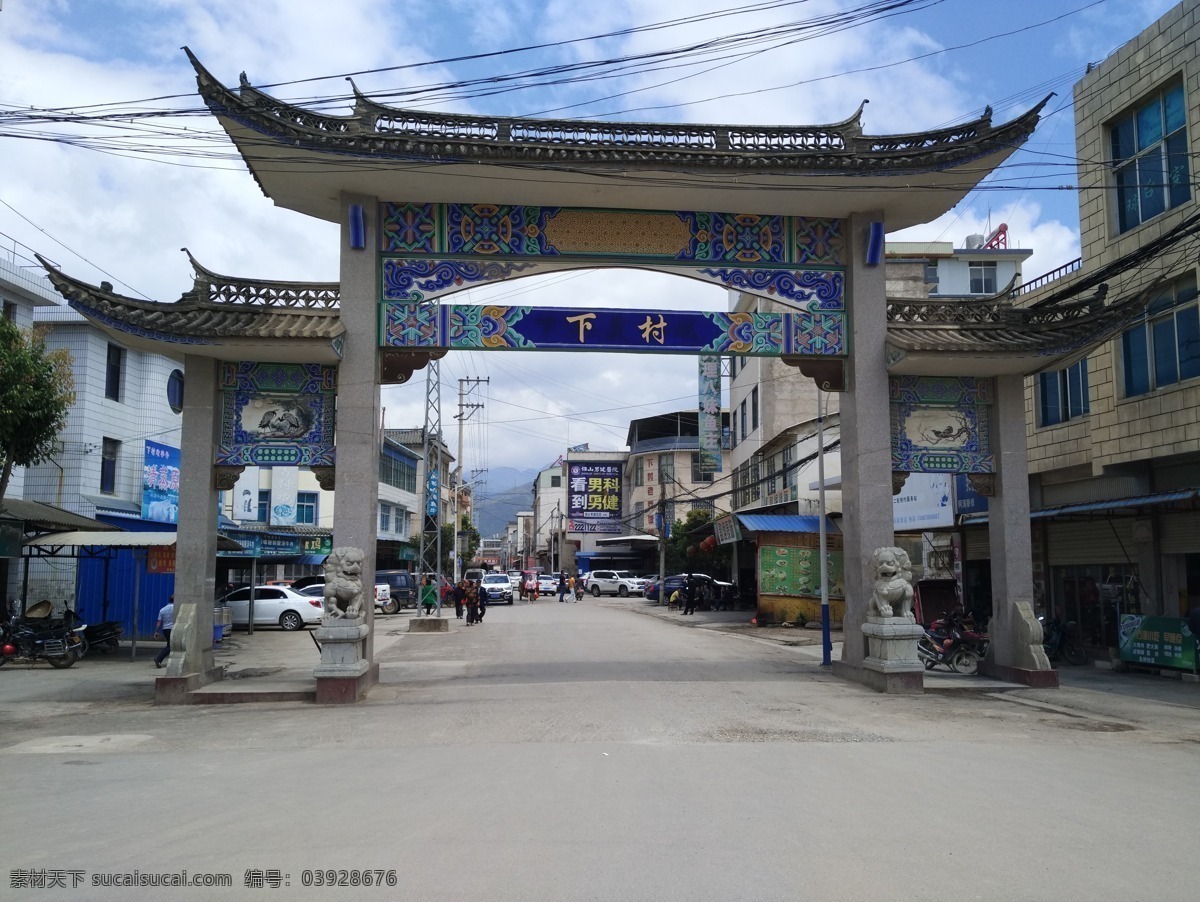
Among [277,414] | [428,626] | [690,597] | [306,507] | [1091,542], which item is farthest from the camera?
[306,507]

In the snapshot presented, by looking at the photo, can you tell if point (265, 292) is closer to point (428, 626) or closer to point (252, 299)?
point (252, 299)

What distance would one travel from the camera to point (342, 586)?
41.4 ft

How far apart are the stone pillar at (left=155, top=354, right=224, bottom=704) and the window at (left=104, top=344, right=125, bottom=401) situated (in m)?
14.6

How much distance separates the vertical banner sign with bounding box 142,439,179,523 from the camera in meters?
26.4

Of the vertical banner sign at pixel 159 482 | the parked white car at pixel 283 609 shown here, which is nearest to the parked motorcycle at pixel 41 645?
the vertical banner sign at pixel 159 482

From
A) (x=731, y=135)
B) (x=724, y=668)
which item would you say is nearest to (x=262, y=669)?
(x=724, y=668)

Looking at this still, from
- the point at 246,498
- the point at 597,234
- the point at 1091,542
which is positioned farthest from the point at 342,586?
the point at 246,498

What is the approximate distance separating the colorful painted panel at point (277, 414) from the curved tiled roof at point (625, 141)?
3204 millimetres

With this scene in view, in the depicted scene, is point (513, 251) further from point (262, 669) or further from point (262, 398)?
point (262, 669)

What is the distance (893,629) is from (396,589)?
29038mm

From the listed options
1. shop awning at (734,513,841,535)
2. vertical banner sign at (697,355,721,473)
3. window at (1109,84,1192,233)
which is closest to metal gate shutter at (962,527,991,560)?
shop awning at (734,513,841,535)

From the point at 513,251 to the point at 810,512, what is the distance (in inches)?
854

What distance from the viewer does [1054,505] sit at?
19.7m

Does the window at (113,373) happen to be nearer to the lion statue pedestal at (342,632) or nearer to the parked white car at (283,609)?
the parked white car at (283,609)
